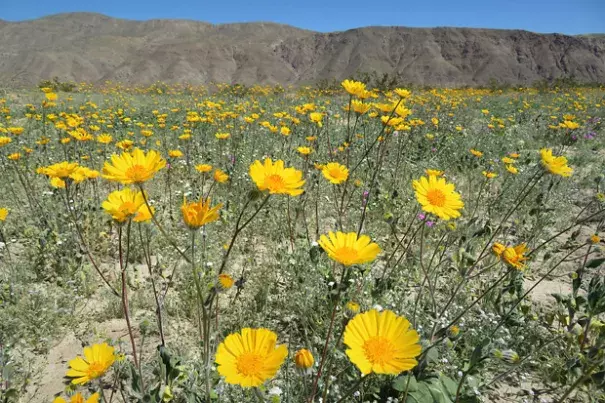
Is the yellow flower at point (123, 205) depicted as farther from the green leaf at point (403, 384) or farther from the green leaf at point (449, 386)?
the green leaf at point (449, 386)

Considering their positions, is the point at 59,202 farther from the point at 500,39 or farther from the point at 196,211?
the point at 500,39

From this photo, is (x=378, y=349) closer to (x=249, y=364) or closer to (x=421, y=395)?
(x=249, y=364)

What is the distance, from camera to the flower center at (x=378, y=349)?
1.21m

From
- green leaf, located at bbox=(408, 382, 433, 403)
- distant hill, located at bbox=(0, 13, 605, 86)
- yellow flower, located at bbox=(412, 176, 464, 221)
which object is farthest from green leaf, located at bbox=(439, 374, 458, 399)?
distant hill, located at bbox=(0, 13, 605, 86)

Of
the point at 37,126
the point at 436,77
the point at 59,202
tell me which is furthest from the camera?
the point at 436,77

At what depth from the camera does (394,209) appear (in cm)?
426

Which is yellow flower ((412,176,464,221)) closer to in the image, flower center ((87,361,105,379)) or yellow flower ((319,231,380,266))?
yellow flower ((319,231,380,266))

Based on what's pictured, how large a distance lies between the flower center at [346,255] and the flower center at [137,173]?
0.82 m

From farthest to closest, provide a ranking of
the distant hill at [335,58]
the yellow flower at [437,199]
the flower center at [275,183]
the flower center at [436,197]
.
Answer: the distant hill at [335,58]
the flower center at [436,197]
the yellow flower at [437,199]
the flower center at [275,183]

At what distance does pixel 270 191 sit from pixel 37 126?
8.87 m

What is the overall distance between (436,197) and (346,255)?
0.84 meters

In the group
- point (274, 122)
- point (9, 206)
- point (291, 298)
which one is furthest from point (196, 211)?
point (274, 122)

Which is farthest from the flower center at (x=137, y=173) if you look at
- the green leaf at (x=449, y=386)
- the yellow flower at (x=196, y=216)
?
the green leaf at (x=449, y=386)

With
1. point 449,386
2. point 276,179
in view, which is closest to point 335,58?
point 276,179
